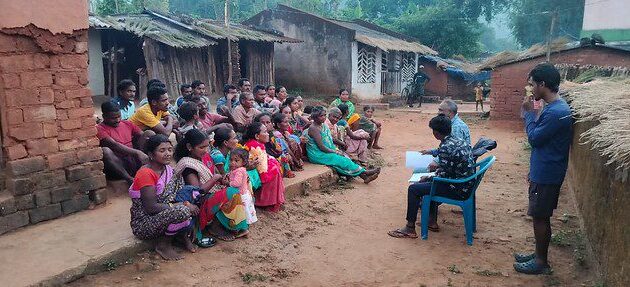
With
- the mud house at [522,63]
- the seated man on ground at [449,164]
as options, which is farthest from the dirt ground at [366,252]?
the mud house at [522,63]

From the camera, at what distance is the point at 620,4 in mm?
19219

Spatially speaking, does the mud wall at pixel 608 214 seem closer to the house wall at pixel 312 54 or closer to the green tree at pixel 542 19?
the house wall at pixel 312 54

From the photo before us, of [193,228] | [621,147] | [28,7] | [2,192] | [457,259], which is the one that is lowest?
[457,259]

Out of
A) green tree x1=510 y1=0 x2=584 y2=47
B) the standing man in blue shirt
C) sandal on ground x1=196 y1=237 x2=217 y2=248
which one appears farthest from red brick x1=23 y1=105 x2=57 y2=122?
green tree x1=510 y1=0 x2=584 y2=47

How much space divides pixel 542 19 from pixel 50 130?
1244 inches

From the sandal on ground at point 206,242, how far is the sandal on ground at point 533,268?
2752mm

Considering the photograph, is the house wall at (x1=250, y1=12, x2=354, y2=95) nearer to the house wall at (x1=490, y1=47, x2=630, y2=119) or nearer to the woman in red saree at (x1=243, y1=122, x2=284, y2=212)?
the house wall at (x1=490, y1=47, x2=630, y2=119)

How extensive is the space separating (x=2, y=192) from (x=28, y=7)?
169 cm

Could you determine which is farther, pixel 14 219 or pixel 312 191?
pixel 312 191

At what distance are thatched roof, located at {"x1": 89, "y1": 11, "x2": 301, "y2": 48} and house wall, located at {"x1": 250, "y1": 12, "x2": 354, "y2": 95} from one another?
380 cm

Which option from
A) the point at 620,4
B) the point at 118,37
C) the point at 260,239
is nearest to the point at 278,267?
the point at 260,239

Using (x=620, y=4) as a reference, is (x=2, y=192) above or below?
below

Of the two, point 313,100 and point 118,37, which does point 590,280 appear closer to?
point 118,37

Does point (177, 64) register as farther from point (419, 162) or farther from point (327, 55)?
point (419, 162)
